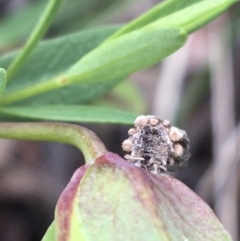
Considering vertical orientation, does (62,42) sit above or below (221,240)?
above

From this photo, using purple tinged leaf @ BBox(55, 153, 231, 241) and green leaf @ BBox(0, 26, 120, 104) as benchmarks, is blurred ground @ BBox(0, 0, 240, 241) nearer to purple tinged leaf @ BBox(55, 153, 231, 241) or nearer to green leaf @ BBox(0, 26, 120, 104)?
green leaf @ BBox(0, 26, 120, 104)

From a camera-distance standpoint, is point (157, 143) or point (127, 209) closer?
point (127, 209)

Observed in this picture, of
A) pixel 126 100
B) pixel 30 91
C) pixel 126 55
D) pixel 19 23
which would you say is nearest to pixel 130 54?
pixel 126 55

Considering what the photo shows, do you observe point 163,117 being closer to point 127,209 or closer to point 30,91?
point 30,91

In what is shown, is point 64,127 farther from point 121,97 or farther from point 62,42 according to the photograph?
point 121,97

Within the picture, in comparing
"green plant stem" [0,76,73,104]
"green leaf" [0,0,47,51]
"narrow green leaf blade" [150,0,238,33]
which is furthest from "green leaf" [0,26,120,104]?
"green leaf" [0,0,47,51]

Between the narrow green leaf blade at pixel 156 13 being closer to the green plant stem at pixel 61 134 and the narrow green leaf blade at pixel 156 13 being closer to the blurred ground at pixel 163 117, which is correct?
the green plant stem at pixel 61 134

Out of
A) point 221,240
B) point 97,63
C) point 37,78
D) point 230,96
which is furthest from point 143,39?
point 230,96
